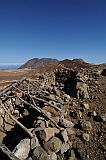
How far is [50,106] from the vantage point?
13680 millimetres

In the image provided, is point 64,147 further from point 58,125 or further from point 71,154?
point 58,125

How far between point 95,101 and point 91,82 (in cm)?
357

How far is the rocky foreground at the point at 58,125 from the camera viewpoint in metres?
9.55

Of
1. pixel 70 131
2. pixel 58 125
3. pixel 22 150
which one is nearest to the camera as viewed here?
pixel 22 150

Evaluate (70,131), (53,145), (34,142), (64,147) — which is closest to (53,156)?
(53,145)

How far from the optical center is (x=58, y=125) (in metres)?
11.6

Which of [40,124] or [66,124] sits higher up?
[40,124]

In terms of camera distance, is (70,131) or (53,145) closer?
(53,145)

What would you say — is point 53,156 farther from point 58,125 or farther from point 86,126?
point 86,126

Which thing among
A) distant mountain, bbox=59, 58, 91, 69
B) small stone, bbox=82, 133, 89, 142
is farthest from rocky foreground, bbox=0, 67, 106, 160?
distant mountain, bbox=59, 58, 91, 69

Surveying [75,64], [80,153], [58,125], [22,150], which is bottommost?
[80,153]

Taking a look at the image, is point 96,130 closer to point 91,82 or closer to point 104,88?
point 104,88

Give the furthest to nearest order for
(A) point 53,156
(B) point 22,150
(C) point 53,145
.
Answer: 1. (C) point 53,145
2. (A) point 53,156
3. (B) point 22,150

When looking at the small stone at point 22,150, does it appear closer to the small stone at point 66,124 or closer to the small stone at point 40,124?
the small stone at point 40,124
